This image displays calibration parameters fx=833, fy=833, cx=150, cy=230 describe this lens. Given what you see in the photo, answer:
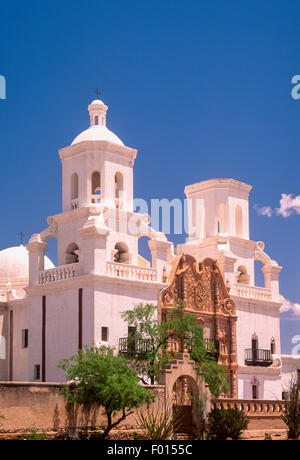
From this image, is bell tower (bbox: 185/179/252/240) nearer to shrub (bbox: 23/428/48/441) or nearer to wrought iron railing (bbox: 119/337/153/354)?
wrought iron railing (bbox: 119/337/153/354)

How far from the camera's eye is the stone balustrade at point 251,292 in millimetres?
43875

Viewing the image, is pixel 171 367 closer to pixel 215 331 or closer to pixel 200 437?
pixel 200 437

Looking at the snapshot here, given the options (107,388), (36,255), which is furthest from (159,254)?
(107,388)

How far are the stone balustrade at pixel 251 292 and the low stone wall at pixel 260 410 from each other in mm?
7029

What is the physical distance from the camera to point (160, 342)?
3572 centimetres

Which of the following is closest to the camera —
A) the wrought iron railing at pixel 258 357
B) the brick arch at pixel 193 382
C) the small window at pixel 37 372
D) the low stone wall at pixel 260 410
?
the brick arch at pixel 193 382

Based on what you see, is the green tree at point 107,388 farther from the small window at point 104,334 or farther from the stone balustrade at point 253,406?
Answer: the stone balustrade at point 253,406

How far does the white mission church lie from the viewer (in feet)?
121

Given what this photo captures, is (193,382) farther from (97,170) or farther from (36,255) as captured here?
(97,170)

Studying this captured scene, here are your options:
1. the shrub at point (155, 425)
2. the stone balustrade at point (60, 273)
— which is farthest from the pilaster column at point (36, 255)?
the shrub at point (155, 425)

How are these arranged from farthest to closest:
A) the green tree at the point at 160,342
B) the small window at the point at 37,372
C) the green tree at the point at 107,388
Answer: the small window at the point at 37,372 < the green tree at the point at 160,342 < the green tree at the point at 107,388

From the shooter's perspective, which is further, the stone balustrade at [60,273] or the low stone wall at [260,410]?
the stone balustrade at [60,273]

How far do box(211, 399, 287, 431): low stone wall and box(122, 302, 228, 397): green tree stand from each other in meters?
0.70

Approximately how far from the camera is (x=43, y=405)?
28859 mm
